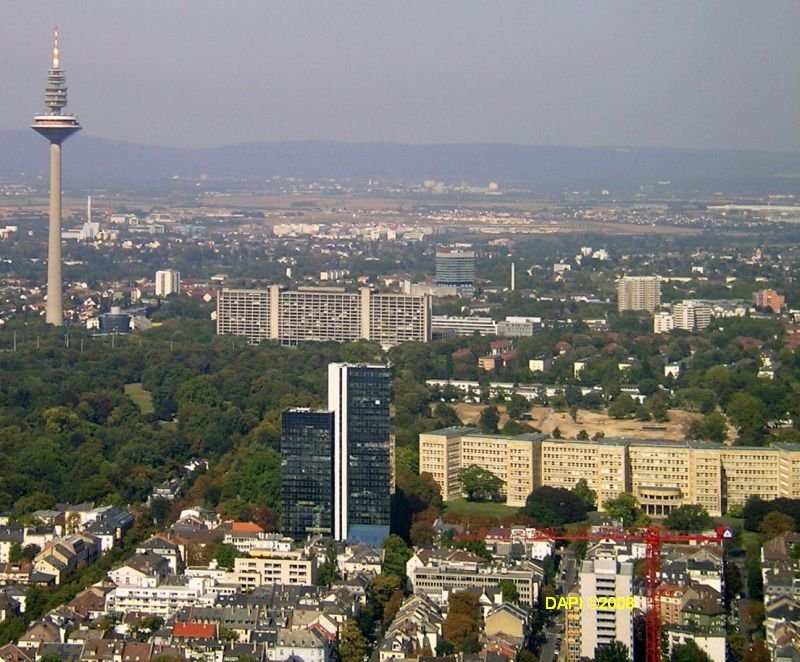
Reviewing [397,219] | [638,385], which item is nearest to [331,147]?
[397,219]

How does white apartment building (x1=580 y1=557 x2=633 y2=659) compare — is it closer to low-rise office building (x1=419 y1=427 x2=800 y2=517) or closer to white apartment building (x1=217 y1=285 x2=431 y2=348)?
low-rise office building (x1=419 y1=427 x2=800 y2=517)

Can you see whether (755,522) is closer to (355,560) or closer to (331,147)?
(355,560)

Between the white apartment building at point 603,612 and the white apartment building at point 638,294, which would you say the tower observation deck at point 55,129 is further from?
the white apartment building at point 603,612

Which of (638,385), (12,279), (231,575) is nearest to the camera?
(231,575)

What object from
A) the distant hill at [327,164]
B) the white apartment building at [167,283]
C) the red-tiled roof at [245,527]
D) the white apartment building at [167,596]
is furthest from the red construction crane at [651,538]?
the distant hill at [327,164]

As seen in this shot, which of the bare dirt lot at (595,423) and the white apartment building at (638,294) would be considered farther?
the white apartment building at (638,294)

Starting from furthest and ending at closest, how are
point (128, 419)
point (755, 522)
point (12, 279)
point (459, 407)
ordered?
1. point (12, 279)
2. point (459, 407)
3. point (128, 419)
4. point (755, 522)
